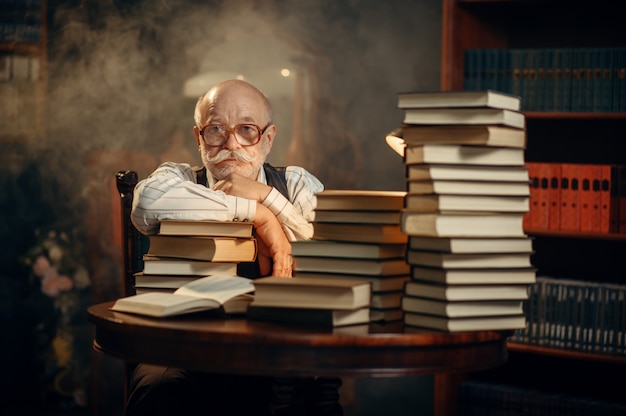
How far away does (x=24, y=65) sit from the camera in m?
4.14

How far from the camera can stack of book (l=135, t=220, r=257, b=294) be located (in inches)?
77.4

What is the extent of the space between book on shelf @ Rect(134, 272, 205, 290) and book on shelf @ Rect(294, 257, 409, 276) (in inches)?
10.6

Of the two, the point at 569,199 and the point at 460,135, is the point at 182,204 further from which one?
the point at 569,199

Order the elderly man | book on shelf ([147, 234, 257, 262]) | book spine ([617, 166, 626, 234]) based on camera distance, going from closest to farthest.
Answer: book on shelf ([147, 234, 257, 262]) → the elderly man → book spine ([617, 166, 626, 234])

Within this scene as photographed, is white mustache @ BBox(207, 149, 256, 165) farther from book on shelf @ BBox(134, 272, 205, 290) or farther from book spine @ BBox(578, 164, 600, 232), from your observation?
book spine @ BBox(578, 164, 600, 232)

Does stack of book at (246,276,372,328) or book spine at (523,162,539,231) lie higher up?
book spine at (523,162,539,231)

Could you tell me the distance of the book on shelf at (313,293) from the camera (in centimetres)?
165

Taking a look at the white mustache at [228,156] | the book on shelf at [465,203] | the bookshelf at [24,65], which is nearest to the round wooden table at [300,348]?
the book on shelf at [465,203]

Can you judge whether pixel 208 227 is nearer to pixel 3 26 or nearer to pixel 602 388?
pixel 602 388

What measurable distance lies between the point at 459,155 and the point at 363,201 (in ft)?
0.70

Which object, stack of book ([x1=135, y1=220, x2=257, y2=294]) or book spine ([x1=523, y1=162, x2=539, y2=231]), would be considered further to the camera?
book spine ([x1=523, y1=162, x2=539, y2=231])

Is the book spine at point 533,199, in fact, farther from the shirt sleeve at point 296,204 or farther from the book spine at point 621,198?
the shirt sleeve at point 296,204

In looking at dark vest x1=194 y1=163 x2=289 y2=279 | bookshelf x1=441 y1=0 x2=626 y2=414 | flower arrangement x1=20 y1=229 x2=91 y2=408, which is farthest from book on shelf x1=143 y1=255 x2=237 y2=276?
flower arrangement x1=20 y1=229 x2=91 y2=408

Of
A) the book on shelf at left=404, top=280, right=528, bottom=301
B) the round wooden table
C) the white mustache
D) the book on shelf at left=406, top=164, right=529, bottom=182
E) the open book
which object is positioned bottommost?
the round wooden table
